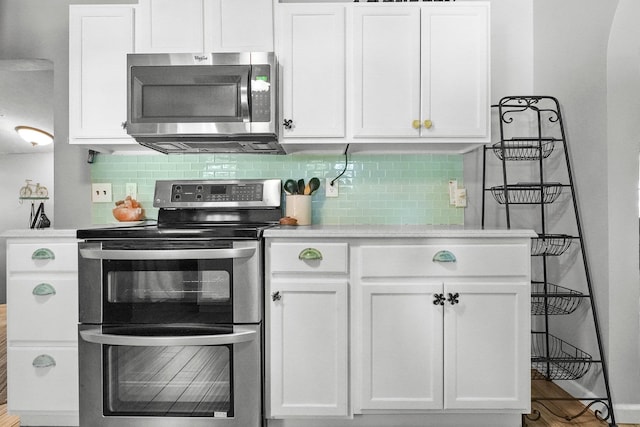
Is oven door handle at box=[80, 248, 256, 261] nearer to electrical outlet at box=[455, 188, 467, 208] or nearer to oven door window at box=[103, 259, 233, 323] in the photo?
oven door window at box=[103, 259, 233, 323]

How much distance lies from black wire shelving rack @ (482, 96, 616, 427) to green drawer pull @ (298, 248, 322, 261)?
1.05 m

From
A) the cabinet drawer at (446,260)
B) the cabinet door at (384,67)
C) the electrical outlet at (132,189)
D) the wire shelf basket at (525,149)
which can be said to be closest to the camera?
the cabinet drawer at (446,260)

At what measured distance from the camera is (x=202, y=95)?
7.52 ft

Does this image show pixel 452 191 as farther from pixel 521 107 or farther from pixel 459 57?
pixel 459 57

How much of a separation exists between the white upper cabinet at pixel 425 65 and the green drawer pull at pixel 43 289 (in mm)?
1700

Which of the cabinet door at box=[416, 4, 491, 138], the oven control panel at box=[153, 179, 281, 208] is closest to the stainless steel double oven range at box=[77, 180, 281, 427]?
the oven control panel at box=[153, 179, 281, 208]

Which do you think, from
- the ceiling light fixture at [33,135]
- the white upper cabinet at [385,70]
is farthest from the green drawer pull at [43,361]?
the ceiling light fixture at [33,135]

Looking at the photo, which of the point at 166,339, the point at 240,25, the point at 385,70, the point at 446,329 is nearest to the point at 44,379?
the point at 166,339

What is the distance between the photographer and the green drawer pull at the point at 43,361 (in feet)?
6.79

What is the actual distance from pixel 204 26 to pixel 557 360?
256 centimetres

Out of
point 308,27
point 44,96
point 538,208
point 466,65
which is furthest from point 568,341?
point 44,96

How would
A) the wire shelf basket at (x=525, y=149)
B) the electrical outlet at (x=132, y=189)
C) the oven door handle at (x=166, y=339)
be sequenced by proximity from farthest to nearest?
the electrical outlet at (x=132, y=189), the wire shelf basket at (x=525, y=149), the oven door handle at (x=166, y=339)

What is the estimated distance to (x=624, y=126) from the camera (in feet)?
7.13

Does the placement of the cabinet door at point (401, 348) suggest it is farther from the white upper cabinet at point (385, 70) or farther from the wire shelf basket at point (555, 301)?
the white upper cabinet at point (385, 70)
